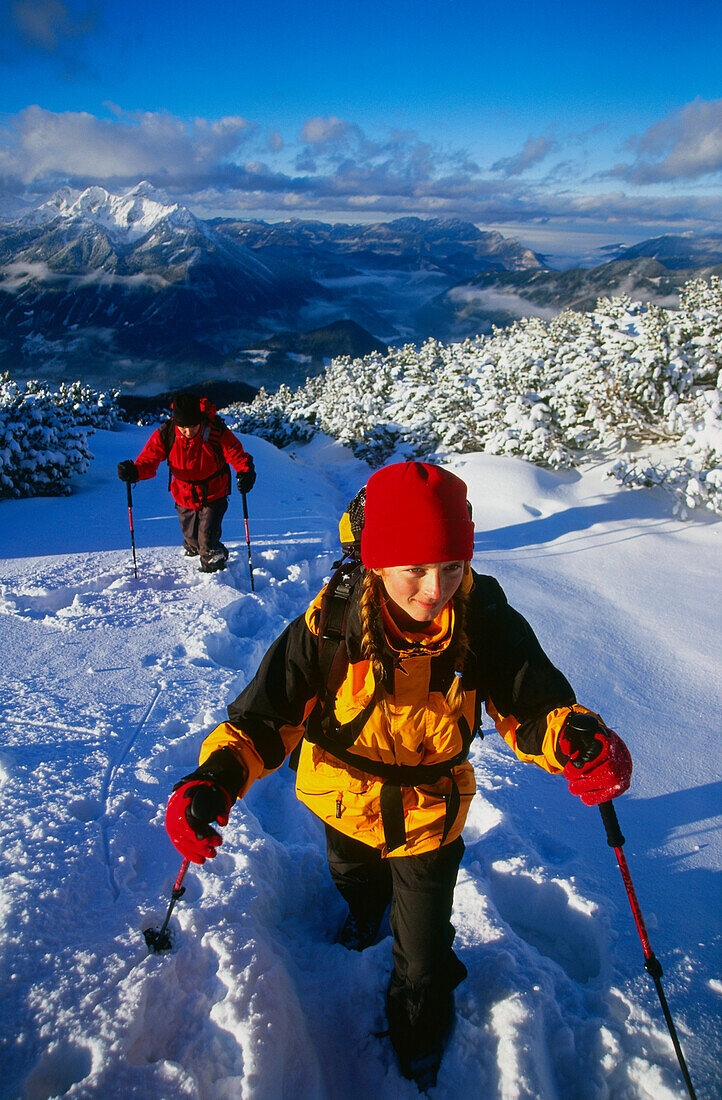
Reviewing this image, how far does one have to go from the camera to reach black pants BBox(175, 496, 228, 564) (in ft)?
17.4

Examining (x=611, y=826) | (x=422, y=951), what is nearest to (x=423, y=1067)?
(x=422, y=951)

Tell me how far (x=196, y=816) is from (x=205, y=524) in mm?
3964

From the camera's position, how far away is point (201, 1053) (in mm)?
1619

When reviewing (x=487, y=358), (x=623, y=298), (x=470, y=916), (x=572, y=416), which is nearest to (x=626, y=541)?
(x=572, y=416)

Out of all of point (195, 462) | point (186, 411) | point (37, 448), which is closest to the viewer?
point (186, 411)

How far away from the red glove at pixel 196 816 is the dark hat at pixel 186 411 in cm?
389

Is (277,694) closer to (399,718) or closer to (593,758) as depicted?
(399,718)

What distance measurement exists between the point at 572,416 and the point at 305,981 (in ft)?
30.1

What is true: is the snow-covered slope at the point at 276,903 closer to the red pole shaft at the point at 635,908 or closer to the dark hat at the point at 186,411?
the red pole shaft at the point at 635,908

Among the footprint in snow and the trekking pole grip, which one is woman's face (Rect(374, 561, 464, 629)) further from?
the footprint in snow

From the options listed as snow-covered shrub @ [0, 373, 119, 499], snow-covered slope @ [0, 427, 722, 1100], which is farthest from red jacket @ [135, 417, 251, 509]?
snow-covered shrub @ [0, 373, 119, 499]

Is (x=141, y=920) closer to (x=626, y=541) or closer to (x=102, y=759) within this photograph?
(x=102, y=759)

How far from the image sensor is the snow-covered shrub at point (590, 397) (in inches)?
322

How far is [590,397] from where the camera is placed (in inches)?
364
